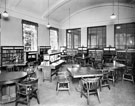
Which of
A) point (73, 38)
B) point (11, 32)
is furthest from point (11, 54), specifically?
point (73, 38)

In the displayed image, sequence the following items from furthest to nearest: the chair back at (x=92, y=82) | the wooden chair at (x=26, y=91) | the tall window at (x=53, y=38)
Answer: the tall window at (x=53, y=38)
the chair back at (x=92, y=82)
the wooden chair at (x=26, y=91)

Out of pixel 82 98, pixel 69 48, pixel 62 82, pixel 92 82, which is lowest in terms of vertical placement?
pixel 82 98

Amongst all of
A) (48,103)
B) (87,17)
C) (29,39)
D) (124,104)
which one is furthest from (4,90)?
(87,17)

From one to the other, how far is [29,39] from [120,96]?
674 centimetres

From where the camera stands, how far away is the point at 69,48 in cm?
1085

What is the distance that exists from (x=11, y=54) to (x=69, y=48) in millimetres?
5938

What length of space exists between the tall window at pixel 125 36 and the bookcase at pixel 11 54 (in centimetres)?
734

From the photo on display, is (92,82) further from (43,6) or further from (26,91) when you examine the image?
(43,6)

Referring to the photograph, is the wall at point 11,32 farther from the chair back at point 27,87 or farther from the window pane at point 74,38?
the window pane at point 74,38

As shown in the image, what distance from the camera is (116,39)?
848cm

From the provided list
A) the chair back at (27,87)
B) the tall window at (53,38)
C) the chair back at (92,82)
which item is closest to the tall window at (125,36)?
the tall window at (53,38)

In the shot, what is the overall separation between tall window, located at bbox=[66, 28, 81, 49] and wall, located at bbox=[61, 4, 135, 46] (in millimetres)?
410

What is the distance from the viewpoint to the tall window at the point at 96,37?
9031mm

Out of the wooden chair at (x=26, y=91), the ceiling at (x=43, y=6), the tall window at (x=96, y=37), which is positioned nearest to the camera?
the wooden chair at (x=26, y=91)
